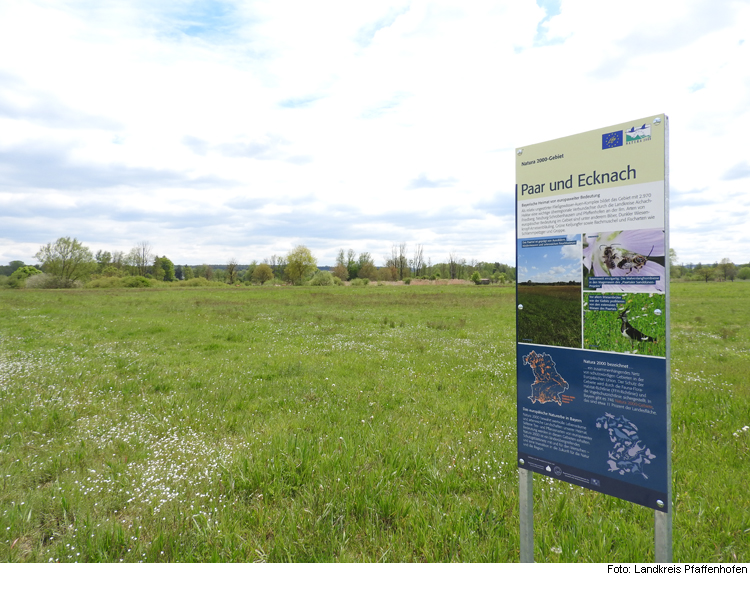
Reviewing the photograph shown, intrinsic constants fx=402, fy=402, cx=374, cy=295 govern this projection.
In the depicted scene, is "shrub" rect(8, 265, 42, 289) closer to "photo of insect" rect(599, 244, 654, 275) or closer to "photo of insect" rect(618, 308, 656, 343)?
"photo of insect" rect(599, 244, 654, 275)

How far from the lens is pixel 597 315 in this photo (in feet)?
11.8

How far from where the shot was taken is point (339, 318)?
86.7ft

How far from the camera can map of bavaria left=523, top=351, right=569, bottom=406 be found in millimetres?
3869

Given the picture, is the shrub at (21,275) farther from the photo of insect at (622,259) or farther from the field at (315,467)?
the photo of insect at (622,259)

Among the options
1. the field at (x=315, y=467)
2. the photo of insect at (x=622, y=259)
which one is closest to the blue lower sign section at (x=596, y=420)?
the photo of insect at (x=622, y=259)

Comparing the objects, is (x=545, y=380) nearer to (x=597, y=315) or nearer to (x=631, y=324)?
(x=597, y=315)

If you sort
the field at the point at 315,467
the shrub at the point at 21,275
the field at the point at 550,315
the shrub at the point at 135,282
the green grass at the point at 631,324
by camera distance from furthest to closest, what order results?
the shrub at the point at 135,282
the shrub at the point at 21,275
the field at the point at 315,467
the field at the point at 550,315
the green grass at the point at 631,324

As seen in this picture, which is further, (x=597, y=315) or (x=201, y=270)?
(x=201, y=270)

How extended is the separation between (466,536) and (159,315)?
92.9ft

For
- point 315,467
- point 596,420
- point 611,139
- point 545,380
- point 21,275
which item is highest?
point 21,275

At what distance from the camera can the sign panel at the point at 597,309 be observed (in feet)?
10.7

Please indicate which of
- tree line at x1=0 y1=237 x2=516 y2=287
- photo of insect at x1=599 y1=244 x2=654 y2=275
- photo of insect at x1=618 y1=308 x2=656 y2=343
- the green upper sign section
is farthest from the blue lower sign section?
tree line at x1=0 y1=237 x2=516 y2=287

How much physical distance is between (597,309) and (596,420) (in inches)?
39.2

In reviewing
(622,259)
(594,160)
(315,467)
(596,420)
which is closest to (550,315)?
(622,259)
